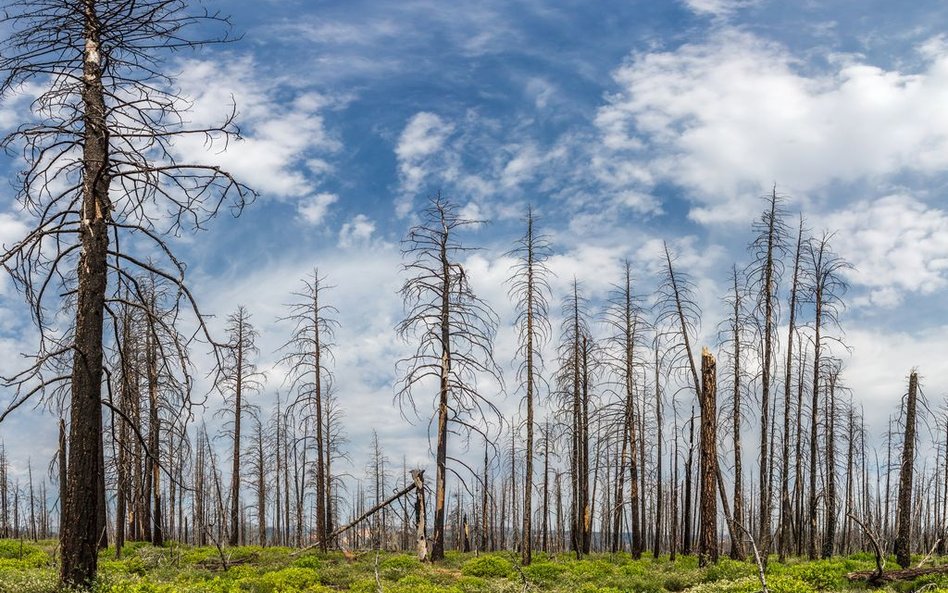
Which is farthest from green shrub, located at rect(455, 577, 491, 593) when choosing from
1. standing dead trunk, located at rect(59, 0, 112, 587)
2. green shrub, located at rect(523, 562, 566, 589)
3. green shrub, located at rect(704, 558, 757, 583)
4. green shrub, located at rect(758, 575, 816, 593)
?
standing dead trunk, located at rect(59, 0, 112, 587)

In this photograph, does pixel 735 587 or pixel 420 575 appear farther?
pixel 420 575

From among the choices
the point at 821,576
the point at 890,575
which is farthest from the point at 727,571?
the point at 890,575

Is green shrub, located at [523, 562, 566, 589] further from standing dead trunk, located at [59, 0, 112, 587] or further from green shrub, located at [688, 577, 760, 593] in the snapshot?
standing dead trunk, located at [59, 0, 112, 587]

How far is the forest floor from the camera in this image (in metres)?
14.3

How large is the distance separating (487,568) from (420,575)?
2952mm

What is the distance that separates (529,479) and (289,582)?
34.8ft

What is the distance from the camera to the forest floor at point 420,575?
1429 cm

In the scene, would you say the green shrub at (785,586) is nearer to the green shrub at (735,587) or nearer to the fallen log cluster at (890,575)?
the green shrub at (735,587)

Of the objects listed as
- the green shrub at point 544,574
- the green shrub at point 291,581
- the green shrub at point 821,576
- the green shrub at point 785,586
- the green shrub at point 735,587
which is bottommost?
the green shrub at point 544,574

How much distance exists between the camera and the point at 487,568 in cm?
2055

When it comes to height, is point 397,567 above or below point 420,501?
below

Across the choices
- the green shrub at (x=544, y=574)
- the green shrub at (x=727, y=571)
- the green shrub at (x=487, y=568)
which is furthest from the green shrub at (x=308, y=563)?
the green shrub at (x=727, y=571)

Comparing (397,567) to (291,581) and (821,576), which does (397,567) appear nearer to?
(291,581)

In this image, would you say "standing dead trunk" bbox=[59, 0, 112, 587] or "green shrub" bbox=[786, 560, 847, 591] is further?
"green shrub" bbox=[786, 560, 847, 591]
